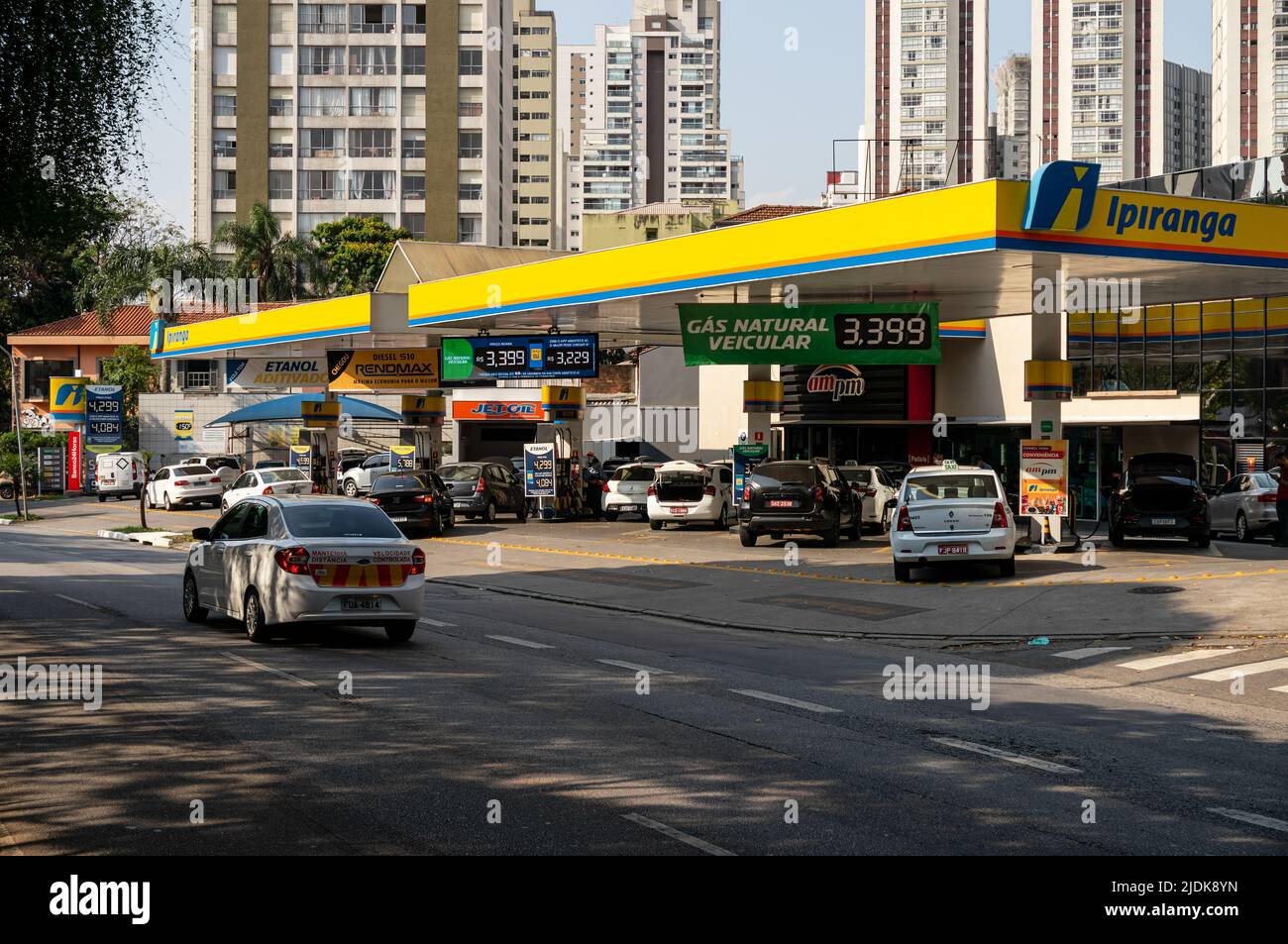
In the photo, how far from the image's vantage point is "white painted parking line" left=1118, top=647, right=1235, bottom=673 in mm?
14242

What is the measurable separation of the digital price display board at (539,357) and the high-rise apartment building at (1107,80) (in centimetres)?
13100

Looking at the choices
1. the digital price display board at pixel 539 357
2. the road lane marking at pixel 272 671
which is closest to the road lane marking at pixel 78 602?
the road lane marking at pixel 272 671

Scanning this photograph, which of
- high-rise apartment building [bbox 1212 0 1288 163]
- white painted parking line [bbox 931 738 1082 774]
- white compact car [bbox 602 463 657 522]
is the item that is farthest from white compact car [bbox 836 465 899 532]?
high-rise apartment building [bbox 1212 0 1288 163]

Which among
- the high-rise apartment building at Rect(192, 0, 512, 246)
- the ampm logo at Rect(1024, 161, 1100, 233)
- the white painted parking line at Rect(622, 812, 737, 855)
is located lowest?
the white painted parking line at Rect(622, 812, 737, 855)

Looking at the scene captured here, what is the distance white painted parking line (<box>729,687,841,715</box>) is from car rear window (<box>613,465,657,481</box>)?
2520 centimetres

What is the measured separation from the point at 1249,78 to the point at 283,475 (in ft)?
406

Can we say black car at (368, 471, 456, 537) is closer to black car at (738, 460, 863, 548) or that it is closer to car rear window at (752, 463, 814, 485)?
black car at (738, 460, 863, 548)

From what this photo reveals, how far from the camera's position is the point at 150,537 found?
34.9 metres

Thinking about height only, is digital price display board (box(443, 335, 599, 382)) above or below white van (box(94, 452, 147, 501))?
above

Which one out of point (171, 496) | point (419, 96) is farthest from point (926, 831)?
point (419, 96)

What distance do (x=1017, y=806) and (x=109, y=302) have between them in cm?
7383

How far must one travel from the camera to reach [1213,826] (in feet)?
25.1

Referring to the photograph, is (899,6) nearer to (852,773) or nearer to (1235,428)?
(1235,428)

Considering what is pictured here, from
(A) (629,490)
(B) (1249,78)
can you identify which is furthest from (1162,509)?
(B) (1249,78)
